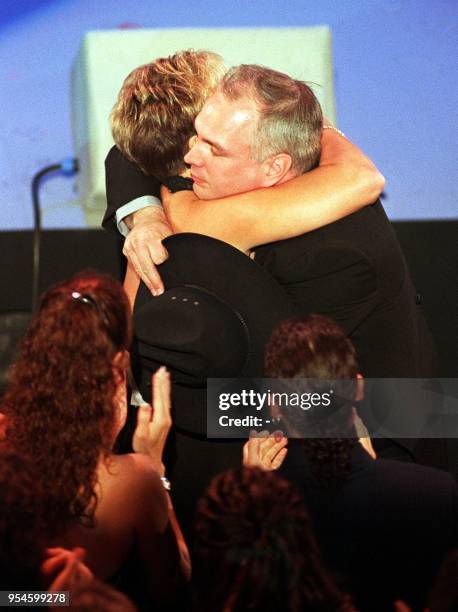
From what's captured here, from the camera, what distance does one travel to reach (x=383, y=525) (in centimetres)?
148

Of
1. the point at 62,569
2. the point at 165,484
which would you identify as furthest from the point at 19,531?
the point at 165,484

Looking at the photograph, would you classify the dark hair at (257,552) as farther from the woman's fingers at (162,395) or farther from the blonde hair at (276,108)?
the blonde hair at (276,108)

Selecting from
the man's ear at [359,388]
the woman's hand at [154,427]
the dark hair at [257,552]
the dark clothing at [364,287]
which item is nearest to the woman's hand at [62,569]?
the dark hair at [257,552]

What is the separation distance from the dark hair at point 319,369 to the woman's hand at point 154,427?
7.3 inches

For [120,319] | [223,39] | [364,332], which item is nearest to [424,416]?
[364,332]

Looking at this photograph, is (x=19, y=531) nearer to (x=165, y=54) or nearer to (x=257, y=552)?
(x=257, y=552)

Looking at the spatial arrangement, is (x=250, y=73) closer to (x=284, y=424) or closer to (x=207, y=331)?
(x=207, y=331)

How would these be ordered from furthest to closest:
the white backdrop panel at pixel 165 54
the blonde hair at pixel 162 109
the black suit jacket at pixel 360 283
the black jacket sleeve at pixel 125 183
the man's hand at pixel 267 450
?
the white backdrop panel at pixel 165 54
the black jacket sleeve at pixel 125 183
the blonde hair at pixel 162 109
the black suit jacket at pixel 360 283
the man's hand at pixel 267 450

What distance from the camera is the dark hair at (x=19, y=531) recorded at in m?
1.16

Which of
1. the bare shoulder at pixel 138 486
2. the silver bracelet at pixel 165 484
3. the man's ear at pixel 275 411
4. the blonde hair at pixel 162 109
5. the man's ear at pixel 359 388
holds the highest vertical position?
the blonde hair at pixel 162 109

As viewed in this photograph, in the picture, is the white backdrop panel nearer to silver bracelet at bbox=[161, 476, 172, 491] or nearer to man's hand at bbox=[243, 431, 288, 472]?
silver bracelet at bbox=[161, 476, 172, 491]

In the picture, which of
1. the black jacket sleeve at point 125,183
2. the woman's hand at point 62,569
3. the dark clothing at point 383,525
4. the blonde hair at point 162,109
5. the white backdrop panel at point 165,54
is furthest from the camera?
the white backdrop panel at point 165,54

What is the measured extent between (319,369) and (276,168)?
376 millimetres

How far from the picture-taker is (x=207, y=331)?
1618 millimetres
